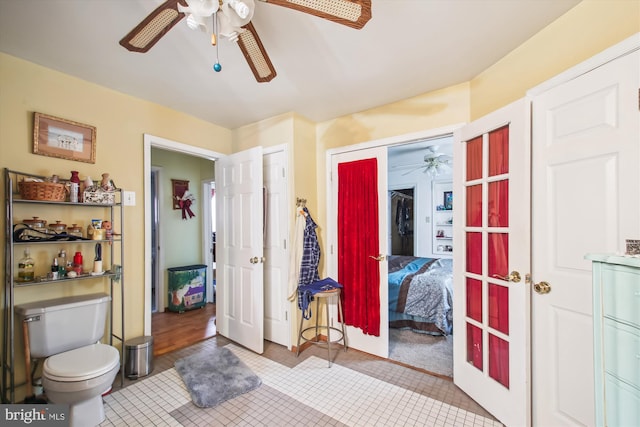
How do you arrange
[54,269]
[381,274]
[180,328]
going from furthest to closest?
[180,328] < [381,274] < [54,269]

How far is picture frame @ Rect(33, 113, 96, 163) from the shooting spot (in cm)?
189

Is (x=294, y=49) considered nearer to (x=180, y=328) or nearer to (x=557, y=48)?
(x=557, y=48)

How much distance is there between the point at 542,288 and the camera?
1.46 m

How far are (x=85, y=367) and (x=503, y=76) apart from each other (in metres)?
3.30

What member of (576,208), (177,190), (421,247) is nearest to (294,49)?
(576,208)

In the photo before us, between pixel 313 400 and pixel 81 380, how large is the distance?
1459 mm

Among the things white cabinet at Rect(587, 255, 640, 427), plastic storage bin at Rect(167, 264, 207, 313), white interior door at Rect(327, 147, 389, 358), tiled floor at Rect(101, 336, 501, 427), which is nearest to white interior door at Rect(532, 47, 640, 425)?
white cabinet at Rect(587, 255, 640, 427)

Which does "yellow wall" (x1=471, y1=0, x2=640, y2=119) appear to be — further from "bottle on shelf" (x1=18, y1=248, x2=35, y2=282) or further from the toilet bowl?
"bottle on shelf" (x1=18, y1=248, x2=35, y2=282)

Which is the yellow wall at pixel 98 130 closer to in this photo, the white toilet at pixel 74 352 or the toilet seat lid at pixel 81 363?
the white toilet at pixel 74 352

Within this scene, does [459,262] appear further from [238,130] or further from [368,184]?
[238,130]

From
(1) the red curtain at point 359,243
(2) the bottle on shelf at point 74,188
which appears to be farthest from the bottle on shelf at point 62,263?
(1) the red curtain at point 359,243

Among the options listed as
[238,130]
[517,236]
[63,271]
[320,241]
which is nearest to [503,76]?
[517,236]

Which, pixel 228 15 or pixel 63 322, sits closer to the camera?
pixel 228 15

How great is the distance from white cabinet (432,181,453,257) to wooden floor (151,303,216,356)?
406cm
